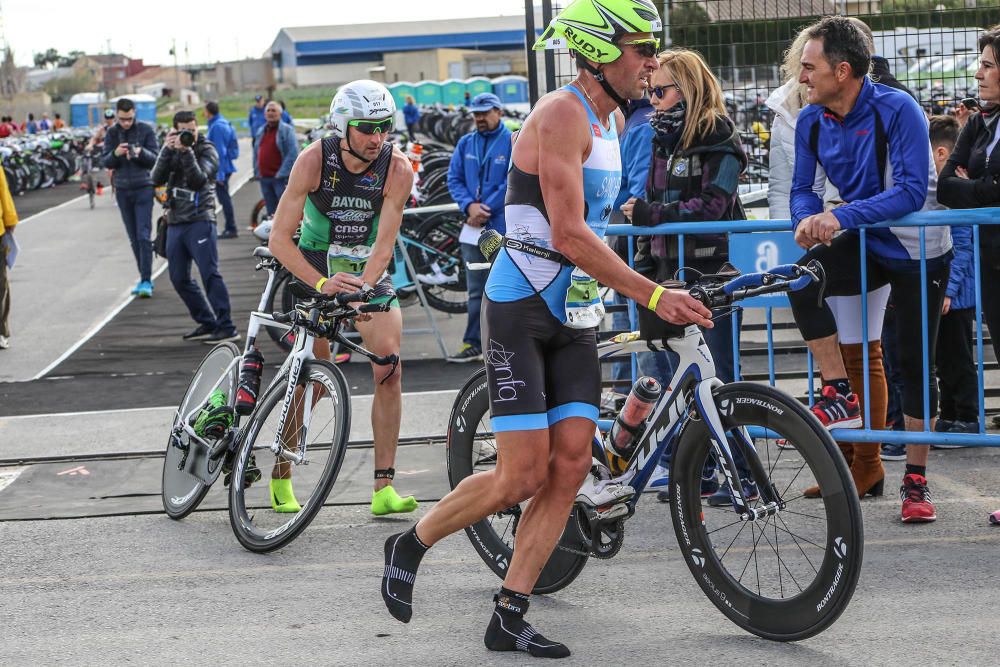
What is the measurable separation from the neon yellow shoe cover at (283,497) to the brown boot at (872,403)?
2500 mm

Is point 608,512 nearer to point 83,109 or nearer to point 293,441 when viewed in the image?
point 293,441

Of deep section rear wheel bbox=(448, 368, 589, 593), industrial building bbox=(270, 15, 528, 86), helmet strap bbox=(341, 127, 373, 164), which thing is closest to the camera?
deep section rear wheel bbox=(448, 368, 589, 593)

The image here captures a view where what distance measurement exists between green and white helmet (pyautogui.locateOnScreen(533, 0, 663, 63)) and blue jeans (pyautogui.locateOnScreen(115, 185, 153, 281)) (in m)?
9.59

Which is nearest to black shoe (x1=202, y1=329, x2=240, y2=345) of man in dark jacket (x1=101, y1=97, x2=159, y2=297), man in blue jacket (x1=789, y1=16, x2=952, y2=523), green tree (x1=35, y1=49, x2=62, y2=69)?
man in dark jacket (x1=101, y1=97, x2=159, y2=297)

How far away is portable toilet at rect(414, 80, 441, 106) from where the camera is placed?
6103cm

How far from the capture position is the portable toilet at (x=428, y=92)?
61.0 m

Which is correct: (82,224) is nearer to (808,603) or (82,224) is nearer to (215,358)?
(215,358)

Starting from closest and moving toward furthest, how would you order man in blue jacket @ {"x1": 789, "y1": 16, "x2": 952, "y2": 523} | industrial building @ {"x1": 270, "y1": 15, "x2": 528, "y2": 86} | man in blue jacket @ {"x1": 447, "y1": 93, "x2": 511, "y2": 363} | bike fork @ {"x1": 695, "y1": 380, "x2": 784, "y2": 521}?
bike fork @ {"x1": 695, "y1": 380, "x2": 784, "y2": 521}
man in blue jacket @ {"x1": 789, "y1": 16, "x2": 952, "y2": 523}
man in blue jacket @ {"x1": 447, "y1": 93, "x2": 511, "y2": 363}
industrial building @ {"x1": 270, "y1": 15, "x2": 528, "y2": 86}

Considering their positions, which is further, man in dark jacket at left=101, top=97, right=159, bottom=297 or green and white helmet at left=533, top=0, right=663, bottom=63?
man in dark jacket at left=101, top=97, right=159, bottom=297

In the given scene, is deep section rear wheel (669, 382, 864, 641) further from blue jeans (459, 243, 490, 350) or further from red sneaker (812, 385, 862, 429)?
blue jeans (459, 243, 490, 350)

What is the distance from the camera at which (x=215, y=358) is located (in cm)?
636

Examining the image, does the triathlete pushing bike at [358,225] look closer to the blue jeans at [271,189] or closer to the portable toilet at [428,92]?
the blue jeans at [271,189]

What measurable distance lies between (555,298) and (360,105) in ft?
6.71

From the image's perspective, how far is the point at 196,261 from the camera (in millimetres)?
11164
